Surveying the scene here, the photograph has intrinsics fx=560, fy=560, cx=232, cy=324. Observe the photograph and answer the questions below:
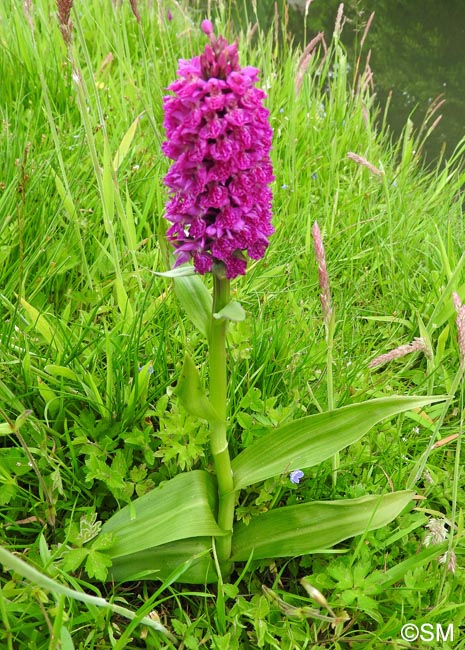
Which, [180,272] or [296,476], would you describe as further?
[296,476]

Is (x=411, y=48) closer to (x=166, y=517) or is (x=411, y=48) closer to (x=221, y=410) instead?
(x=221, y=410)

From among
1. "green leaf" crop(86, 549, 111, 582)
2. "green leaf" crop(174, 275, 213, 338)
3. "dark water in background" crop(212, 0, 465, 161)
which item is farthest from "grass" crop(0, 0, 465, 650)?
"dark water in background" crop(212, 0, 465, 161)

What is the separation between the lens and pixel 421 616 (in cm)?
151

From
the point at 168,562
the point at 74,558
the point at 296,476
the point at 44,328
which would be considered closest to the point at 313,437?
the point at 296,476

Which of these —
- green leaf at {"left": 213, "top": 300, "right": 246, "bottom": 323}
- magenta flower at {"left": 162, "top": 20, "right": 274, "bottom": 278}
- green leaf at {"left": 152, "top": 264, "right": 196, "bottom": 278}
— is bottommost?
green leaf at {"left": 213, "top": 300, "right": 246, "bottom": 323}

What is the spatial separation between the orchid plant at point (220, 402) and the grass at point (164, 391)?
86 millimetres

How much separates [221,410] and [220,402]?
0.08 feet

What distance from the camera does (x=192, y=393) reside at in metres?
1.28

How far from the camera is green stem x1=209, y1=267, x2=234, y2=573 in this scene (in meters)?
1.31

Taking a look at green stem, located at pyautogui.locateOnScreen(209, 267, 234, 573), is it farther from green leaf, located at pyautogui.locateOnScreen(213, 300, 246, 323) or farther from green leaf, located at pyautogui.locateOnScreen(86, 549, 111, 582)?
green leaf, located at pyautogui.locateOnScreen(86, 549, 111, 582)

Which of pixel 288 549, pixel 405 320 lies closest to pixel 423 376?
pixel 405 320

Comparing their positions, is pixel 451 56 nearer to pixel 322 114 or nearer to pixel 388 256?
pixel 322 114

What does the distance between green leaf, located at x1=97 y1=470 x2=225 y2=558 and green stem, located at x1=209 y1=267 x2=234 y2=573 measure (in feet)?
0.17

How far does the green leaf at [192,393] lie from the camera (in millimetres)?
1230
